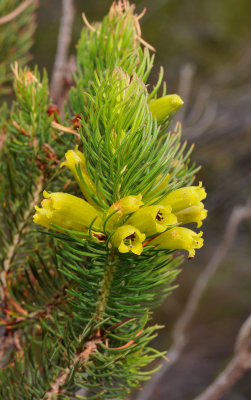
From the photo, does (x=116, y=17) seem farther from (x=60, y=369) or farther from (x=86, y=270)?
(x=60, y=369)

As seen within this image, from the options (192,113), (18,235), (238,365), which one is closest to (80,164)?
(18,235)

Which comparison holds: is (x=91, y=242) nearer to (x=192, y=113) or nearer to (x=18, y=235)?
(x=18, y=235)

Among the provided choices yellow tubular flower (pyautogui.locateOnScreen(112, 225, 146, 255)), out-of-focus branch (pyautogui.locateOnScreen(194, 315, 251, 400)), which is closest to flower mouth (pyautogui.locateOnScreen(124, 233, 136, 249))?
yellow tubular flower (pyautogui.locateOnScreen(112, 225, 146, 255))

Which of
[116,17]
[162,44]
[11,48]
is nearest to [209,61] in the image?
[162,44]

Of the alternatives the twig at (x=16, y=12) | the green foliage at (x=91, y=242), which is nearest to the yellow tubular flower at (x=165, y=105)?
the green foliage at (x=91, y=242)

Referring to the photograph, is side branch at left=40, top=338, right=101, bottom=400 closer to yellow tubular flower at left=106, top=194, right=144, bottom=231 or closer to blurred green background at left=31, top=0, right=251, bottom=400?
yellow tubular flower at left=106, top=194, right=144, bottom=231

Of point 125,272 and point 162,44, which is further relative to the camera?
point 162,44
